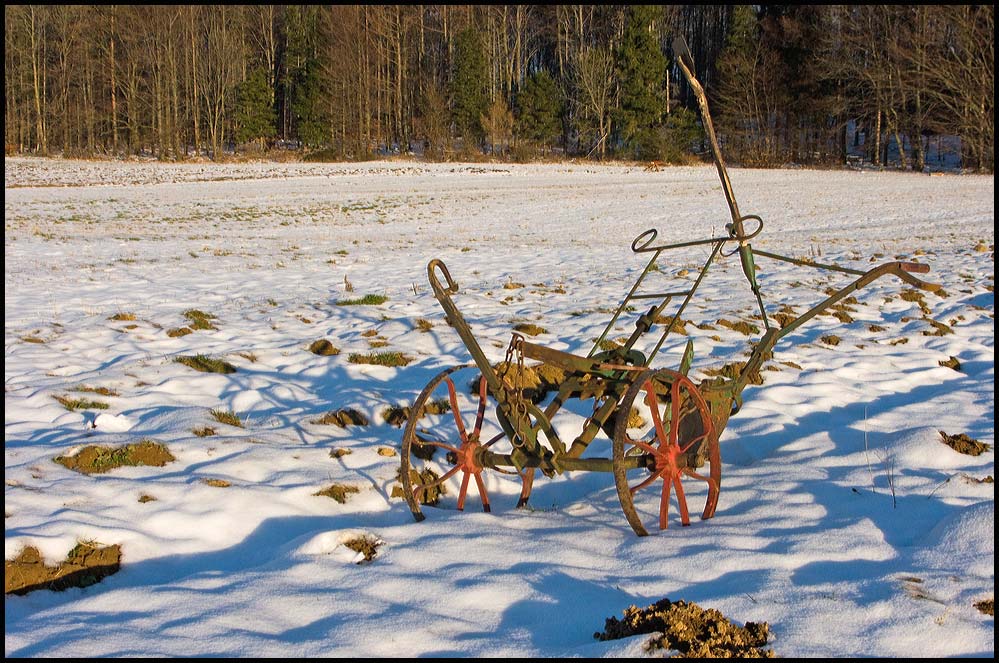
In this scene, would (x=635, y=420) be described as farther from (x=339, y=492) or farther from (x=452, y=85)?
(x=452, y=85)

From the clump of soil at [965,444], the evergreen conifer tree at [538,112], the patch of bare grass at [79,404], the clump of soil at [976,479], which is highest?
the evergreen conifer tree at [538,112]

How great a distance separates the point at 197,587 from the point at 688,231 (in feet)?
54.7

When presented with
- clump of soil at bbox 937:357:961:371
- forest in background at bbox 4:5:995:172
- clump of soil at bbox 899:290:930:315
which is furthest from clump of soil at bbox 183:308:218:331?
forest in background at bbox 4:5:995:172

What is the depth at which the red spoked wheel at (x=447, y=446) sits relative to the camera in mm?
3996

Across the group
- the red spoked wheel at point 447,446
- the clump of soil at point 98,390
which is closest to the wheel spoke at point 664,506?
the red spoked wheel at point 447,446

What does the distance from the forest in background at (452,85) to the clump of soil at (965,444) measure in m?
47.1

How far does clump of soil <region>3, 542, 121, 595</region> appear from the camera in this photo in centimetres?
338

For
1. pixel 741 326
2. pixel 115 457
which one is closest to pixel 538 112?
pixel 741 326

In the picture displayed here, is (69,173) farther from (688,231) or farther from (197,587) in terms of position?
(197,587)

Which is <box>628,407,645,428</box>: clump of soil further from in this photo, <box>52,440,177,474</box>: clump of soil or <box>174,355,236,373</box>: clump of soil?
<box>174,355,236,373</box>: clump of soil

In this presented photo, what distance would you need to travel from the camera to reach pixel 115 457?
4.64 m

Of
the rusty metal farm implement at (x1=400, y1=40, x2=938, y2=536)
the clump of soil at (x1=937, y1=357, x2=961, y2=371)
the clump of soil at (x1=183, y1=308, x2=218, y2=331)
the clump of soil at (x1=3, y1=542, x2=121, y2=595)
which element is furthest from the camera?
the clump of soil at (x1=183, y1=308, x2=218, y2=331)

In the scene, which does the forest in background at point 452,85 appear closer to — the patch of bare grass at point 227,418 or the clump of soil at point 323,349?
the clump of soil at point 323,349

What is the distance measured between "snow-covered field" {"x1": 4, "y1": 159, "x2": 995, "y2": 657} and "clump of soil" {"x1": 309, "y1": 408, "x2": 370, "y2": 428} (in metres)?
0.08
